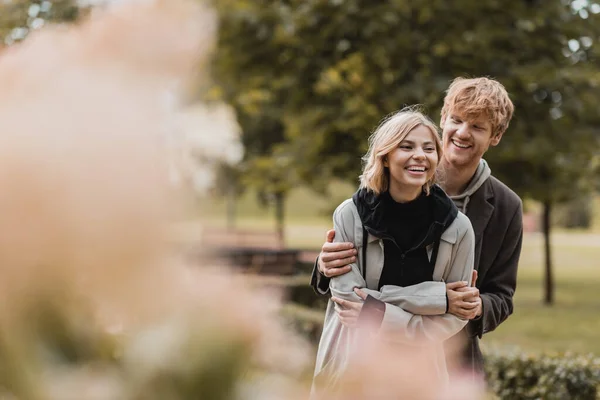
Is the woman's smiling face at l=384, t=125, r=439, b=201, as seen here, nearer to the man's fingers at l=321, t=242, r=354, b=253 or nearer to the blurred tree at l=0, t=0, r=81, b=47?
the man's fingers at l=321, t=242, r=354, b=253

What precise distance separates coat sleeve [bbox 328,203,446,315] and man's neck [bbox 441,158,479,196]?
1.82 ft

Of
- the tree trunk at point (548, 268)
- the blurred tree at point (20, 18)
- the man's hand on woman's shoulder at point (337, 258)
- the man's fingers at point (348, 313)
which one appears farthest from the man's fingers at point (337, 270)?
the tree trunk at point (548, 268)

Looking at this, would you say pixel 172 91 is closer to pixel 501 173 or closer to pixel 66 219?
pixel 66 219

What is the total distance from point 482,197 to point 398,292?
679 millimetres

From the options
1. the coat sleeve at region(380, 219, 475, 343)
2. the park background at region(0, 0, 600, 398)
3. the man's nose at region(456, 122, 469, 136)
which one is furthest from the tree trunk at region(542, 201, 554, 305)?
the coat sleeve at region(380, 219, 475, 343)

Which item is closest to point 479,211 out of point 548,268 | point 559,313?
point 559,313

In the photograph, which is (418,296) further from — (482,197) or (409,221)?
(482,197)

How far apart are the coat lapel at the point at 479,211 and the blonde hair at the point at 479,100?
23 centimetres

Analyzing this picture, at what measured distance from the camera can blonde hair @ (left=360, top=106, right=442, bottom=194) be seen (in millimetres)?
2396

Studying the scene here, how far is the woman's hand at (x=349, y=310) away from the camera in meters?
2.32

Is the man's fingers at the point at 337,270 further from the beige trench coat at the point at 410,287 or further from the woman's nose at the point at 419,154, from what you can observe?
the woman's nose at the point at 419,154

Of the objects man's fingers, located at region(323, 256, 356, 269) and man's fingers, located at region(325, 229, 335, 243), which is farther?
man's fingers, located at region(325, 229, 335, 243)

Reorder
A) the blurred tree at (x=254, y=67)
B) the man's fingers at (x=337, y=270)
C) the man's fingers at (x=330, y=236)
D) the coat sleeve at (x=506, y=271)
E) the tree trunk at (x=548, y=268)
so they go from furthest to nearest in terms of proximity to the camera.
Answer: the tree trunk at (x=548, y=268)
the blurred tree at (x=254, y=67)
the coat sleeve at (x=506, y=271)
the man's fingers at (x=330, y=236)
the man's fingers at (x=337, y=270)

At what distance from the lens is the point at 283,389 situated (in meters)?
0.55
